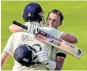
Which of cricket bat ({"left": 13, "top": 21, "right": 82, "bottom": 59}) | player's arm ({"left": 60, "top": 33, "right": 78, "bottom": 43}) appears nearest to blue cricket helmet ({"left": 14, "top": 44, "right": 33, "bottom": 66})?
cricket bat ({"left": 13, "top": 21, "right": 82, "bottom": 59})

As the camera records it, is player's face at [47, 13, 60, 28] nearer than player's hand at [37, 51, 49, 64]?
No

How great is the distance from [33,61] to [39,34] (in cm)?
33

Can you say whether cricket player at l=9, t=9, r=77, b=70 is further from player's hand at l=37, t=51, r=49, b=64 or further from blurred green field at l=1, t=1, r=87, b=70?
blurred green field at l=1, t=1, r=87, b=70

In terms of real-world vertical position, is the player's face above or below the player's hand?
above

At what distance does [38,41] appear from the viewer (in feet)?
17.6

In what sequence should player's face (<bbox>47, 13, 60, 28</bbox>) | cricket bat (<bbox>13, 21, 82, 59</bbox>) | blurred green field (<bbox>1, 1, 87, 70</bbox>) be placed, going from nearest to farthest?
A: cricket bat (<bbox>13, 21, 82, 59</bbox>) → player's face (<bbox>47, 13, 60, 28</bbox>) → blurred green field (<bbox>1, 1, 87, 70</bbox>)

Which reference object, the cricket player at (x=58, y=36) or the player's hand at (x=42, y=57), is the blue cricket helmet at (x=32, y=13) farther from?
the player's hand at (x=42, y=57)

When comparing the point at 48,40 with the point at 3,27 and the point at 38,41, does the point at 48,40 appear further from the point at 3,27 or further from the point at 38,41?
the point at 3,27

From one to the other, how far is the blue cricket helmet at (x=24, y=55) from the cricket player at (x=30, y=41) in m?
0.09

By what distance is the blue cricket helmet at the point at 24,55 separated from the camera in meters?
5.21

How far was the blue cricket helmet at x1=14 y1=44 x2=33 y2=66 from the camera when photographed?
5211 millimetres

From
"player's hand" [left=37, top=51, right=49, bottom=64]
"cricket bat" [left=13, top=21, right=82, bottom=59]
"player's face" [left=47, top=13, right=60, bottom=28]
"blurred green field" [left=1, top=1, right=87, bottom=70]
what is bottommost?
"blurred green field" [left=1, top=1, right=87, bottom=70]

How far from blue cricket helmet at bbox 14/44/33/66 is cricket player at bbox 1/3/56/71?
93mm

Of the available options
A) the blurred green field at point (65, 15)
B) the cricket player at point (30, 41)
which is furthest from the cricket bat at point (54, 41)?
the blurred green field at point (65, 15)
